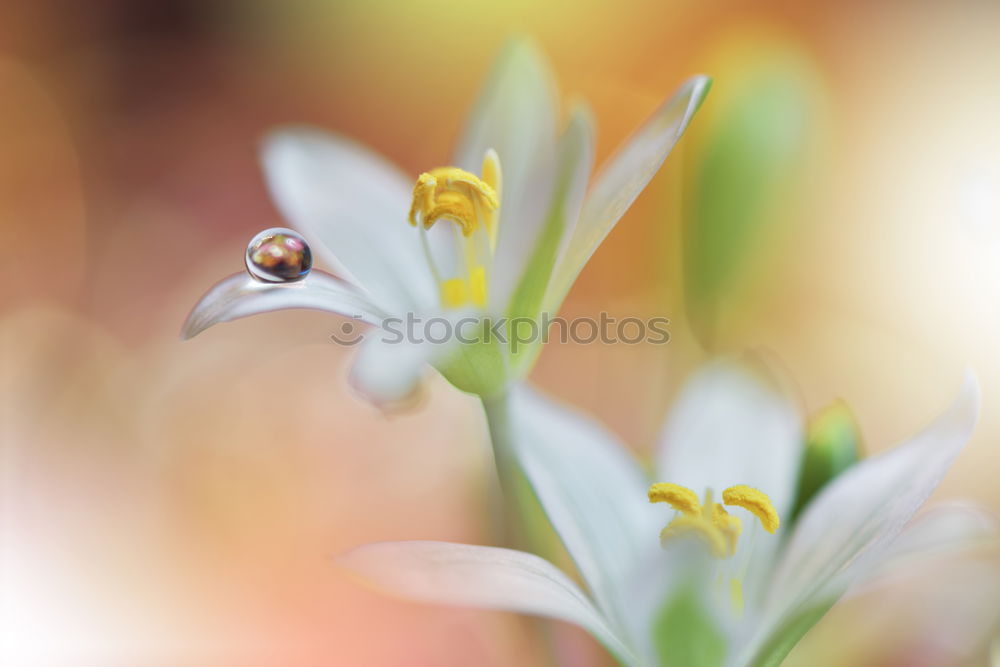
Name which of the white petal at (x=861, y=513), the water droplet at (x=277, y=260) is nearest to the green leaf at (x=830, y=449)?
the white petal at (x=861, y=513)

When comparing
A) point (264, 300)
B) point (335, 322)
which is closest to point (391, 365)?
point (264, 300)

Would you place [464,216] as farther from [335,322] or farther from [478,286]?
[335,322]

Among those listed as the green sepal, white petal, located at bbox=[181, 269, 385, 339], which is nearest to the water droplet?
white petal, located at bbox=[181, 269, 385, 339]

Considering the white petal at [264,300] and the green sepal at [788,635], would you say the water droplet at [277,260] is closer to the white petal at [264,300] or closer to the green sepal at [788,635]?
the white petal at [264,300]

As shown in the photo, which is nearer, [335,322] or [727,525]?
[727,525]

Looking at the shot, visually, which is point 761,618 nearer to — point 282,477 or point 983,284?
point 983,284

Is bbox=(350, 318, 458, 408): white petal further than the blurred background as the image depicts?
No

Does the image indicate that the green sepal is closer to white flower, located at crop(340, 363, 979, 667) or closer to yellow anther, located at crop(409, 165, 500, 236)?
white flower, located at crop(340, 363, 979, 667)
